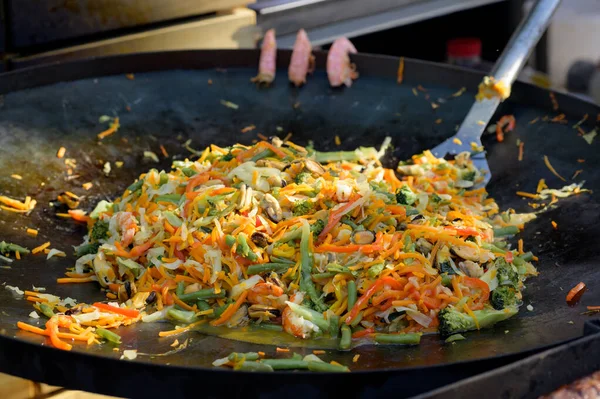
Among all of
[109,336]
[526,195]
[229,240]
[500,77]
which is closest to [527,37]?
[500,77]

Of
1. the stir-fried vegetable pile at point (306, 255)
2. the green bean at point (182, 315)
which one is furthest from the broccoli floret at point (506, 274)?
the green bean at point (182, 315)

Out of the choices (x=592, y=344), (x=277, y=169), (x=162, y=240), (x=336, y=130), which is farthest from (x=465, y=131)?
(x=592, y=344)

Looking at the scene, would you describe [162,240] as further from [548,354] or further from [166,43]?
[166,43]

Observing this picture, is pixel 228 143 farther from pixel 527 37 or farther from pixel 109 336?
pixel 109 336

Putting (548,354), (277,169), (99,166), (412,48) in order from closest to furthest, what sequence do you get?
(548,354) → (277,169) → (99,166) → (412,48)

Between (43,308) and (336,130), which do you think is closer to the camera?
(43,308)

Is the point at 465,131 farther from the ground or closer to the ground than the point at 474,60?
closer to the ground

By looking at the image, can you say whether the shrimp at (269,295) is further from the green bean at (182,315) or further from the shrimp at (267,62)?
the shrimp at (267,62)
